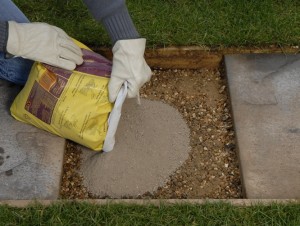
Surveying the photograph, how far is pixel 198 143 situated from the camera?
2.98 meters

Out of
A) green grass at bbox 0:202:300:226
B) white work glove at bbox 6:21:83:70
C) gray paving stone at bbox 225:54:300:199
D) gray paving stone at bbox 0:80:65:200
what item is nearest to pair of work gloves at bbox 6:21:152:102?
white work glove at bbox 6:21:83:70

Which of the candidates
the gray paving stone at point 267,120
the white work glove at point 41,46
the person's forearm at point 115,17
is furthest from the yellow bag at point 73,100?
the gray paving stone at point 267,120

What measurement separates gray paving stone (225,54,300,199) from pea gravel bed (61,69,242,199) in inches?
3.8

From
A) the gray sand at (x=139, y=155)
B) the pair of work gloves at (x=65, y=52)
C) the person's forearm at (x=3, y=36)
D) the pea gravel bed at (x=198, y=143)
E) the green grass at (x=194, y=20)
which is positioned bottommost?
the pea gravel bed at (x=198, y=143)

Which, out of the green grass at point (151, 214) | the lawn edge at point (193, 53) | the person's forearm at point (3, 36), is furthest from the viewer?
the lawn edge at point (193, 53)

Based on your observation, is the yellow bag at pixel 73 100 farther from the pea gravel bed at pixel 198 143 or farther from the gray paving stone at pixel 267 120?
the gray paving stone at pixel 267 120

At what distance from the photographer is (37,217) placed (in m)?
2.47

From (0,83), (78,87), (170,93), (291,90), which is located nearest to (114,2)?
(78,87)

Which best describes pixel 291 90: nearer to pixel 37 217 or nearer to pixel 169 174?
pixel 169 174

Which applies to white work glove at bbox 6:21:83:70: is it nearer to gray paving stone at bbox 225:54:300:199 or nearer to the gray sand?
the gray sand

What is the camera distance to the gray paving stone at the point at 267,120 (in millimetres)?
2689

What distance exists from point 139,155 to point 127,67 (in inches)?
20.6

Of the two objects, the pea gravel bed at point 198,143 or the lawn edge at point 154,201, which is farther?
the pea gravel bed at point 198,143

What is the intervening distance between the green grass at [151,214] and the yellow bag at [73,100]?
431mm
